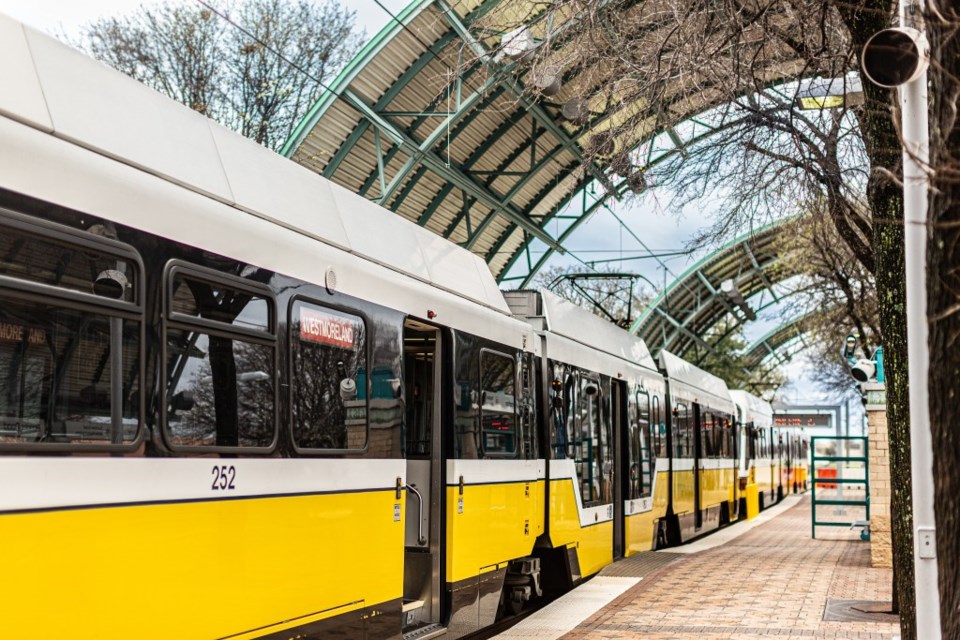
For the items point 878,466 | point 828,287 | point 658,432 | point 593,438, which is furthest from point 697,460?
point 593,438

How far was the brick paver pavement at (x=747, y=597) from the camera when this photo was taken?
10.9 metres

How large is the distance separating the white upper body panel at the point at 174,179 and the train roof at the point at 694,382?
12.1 metres

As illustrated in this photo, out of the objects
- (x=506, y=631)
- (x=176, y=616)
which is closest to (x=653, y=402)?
(x=506, y=631)

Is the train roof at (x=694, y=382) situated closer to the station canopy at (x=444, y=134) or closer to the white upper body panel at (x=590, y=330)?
the white upper body panel at (x=590, y=330)

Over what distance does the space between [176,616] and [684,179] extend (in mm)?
8325

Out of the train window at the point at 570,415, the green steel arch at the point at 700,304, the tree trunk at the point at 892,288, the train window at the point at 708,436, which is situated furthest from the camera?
the green steel arch at the point at 700,304

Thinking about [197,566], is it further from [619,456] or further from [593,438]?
[619,456]

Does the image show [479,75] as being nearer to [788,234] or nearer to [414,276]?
[788,234]

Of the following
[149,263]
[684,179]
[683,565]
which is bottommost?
[683,565]

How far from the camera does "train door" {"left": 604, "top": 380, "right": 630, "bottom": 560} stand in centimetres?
1576

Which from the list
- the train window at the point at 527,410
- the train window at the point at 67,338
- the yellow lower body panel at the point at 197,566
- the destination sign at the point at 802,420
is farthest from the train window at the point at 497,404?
the destination sign at the point at 802,420

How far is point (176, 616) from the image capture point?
555 centimetres

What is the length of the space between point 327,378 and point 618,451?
9.23 m

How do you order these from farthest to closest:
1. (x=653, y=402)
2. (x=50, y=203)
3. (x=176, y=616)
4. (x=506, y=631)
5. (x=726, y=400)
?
(x=726, y=400) → (x=653, y=402) → (x=506, y=631) → (x=176, y=616) → (x=50, y=203)
